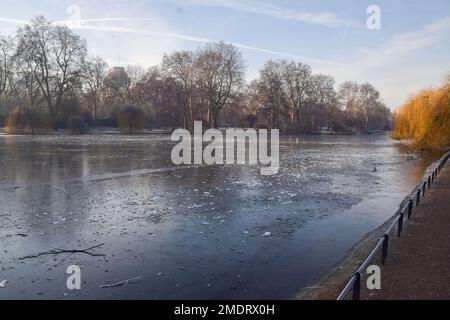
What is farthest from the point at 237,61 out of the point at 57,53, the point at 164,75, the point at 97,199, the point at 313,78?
the point at 97,199

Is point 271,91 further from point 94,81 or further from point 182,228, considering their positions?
point 182,228

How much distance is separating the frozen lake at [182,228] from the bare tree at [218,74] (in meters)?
63.6

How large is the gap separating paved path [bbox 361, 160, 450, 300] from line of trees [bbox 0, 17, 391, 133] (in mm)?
66142

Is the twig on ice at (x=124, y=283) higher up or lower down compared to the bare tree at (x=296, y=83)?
lower down

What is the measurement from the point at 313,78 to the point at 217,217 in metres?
91.4

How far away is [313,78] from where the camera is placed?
9731 cm

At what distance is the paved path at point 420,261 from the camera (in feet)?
19.7

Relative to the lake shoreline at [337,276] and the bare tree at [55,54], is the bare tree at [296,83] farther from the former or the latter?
the lake shoreline at [337,276]

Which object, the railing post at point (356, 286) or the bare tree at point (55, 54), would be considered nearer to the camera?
the railing post at point (356, 286)

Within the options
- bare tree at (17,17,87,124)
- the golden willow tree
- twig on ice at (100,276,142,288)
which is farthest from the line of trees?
twig on ice at (100,276,142,288)

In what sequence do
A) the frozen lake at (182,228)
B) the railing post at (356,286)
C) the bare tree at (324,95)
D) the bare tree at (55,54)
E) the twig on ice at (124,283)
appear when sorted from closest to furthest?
the railing post at (356,286), the twig on ice at (124,283), the frozen lake at (182,228), the bare tree at (55,54), the bare tree at (324,95)

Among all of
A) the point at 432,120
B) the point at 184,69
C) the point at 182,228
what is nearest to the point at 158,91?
the point at 184,69

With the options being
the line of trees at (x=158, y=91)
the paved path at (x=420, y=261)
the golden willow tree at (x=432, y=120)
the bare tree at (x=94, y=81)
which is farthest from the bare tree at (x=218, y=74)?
the paved path at (x=420, y=261)

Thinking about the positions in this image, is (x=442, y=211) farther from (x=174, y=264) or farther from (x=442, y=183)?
(x=174, y=264)
